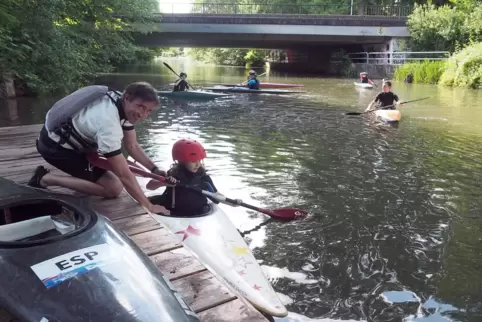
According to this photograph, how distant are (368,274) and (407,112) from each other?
34.1ft

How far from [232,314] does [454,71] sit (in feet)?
72.5

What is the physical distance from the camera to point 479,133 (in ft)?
33.8

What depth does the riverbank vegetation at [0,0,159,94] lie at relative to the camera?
12.0m

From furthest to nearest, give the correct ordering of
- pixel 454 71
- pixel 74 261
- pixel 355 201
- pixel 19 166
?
pixel 454 71, pixel 355 201, pixel 19 166, pixel 74 261

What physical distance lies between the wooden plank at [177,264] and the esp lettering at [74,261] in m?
0.70

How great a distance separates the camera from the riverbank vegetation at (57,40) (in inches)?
474

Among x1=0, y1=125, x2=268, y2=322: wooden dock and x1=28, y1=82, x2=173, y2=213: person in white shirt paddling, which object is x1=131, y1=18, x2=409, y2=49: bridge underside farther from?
x1=28, y1=82, x2=173, y2=213: person in white shirt paddling

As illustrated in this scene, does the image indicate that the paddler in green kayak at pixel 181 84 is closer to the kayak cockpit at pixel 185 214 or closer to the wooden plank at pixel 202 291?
the kayak cockpit at pixel 185 214

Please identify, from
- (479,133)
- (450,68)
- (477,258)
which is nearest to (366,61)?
(450,68)

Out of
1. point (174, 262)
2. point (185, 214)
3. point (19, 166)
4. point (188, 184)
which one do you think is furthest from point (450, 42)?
point (174, 262)

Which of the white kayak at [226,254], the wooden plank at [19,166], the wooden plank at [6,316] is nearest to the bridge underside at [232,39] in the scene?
the wooden plank at [19,166]

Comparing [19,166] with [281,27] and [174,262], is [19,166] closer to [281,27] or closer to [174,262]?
[174,262]

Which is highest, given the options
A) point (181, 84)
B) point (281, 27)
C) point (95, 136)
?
point (281, 27)

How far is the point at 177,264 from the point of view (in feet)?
9.72
